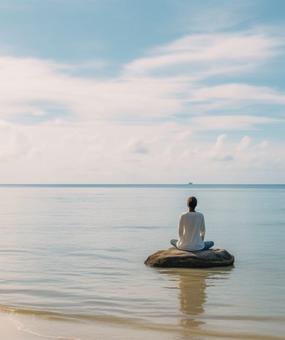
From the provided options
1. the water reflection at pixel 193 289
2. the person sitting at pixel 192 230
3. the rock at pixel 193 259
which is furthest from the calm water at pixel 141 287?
the person sitting at pixel 192 230

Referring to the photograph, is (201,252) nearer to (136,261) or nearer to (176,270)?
(176,270)

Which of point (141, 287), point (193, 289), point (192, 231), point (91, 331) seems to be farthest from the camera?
point (192, 231)

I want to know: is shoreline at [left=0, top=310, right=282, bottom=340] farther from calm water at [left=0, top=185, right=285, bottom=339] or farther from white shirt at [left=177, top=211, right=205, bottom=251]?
white shirt at [left=177, top=211, right=205, bottom=251]

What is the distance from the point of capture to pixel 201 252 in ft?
60.1

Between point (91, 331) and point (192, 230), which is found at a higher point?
point (192, 230)

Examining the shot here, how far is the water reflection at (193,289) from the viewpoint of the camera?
11.7m

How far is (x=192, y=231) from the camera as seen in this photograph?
60.0 ft

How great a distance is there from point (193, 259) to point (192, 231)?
0.86m

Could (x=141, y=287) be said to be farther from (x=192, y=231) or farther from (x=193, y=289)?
(x=192, y=231)

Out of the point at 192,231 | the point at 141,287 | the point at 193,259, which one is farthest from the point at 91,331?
the point at 192,231

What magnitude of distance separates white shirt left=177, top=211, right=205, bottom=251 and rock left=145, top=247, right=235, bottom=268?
0.23 meters

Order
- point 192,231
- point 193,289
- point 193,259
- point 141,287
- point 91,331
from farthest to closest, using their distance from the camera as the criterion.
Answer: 1. point 192,231
2. point 193,259
3. point 141,287
4. point 193,289
5. point 91,331

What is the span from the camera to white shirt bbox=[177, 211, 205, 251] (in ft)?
60.0

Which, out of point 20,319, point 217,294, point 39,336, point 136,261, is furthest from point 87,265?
point 39,336
